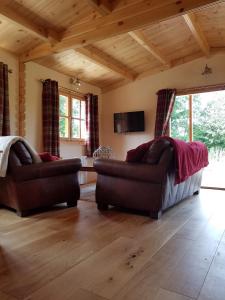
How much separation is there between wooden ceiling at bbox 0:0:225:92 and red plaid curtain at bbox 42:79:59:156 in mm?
499

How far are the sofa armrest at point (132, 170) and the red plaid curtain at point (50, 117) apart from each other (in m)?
1.99

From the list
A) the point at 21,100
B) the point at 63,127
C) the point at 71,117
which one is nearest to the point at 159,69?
the point at 71,117

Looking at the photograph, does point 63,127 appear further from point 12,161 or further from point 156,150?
point 156,150

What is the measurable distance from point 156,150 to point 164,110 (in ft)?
10.2

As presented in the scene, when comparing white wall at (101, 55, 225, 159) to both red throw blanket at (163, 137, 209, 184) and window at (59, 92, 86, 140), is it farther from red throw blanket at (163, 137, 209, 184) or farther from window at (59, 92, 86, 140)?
red throw blanket at (163, 137, 209, 184)

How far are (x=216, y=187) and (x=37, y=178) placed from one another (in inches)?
149

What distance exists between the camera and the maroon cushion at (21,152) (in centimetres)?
283

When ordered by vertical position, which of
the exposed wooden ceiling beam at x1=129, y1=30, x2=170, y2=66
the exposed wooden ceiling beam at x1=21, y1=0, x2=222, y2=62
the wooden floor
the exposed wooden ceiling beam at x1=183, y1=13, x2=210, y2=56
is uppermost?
the exposed wooden ceiling beam at x1=183, y1=13, x2=210, y2=56

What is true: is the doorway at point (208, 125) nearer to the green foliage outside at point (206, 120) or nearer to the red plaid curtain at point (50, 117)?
the green foliage outside at point (206, 120)

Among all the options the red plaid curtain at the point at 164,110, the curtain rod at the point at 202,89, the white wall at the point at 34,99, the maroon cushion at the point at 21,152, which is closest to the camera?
the maroon cushion at the point at 21,152

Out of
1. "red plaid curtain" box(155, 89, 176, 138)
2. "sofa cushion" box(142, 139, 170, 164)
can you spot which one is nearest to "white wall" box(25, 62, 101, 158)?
"red plaid curtain" box(155, 89, 176, 138)

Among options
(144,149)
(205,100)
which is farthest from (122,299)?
(205,100)

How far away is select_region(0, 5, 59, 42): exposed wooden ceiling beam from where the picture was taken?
3.29 meters

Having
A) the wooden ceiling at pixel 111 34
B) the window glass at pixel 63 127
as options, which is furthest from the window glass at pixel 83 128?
the wooden ceiling at pixel 111 34
